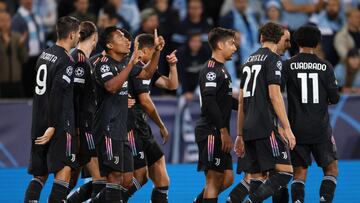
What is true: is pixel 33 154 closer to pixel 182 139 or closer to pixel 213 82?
pixel 213 82

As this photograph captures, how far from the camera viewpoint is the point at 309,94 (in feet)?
32.9

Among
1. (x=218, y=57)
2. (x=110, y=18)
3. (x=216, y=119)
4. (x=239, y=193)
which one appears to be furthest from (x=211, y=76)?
(x=110, y=18)

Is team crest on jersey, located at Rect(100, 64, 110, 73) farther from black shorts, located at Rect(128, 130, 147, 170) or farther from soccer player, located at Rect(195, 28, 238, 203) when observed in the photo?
soccer player, located at Rect(195, 28, 238, 203)

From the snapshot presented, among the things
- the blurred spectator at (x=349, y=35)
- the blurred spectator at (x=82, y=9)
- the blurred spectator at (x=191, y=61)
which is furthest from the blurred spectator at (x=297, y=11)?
the blurred spectator at (x=82, y=9)

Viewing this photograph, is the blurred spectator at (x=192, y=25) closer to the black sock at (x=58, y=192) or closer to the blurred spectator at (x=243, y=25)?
the blurred spectator at (x=243, y=25)

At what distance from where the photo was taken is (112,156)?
30.6 ft

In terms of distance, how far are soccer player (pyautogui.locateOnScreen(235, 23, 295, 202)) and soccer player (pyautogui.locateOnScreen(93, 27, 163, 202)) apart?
1.09 m

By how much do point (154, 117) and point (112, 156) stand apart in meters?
1.00

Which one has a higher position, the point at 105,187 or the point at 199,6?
the point at 199,6

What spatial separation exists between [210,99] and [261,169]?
99 centimetres

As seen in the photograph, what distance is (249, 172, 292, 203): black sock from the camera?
30.8 feet

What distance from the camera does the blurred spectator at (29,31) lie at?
16703 millimetres

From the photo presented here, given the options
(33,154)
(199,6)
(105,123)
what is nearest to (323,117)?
(105,123)

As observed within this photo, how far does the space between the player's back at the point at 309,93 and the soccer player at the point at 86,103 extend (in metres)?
2.19
